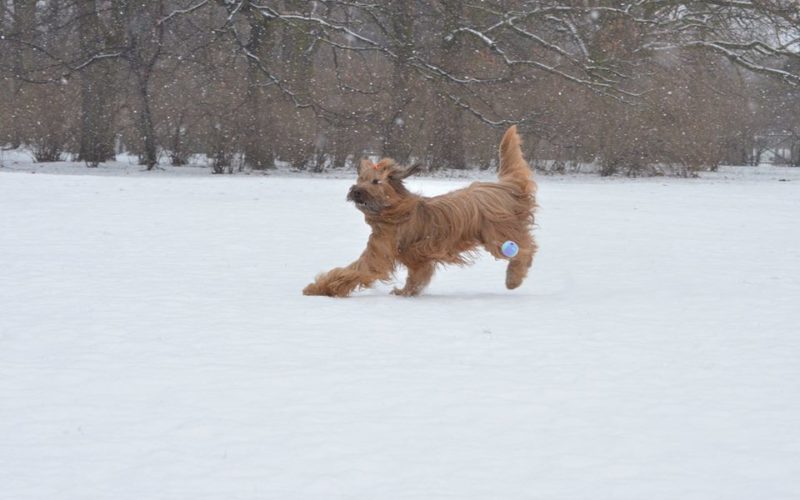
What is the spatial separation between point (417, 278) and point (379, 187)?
80 centimetres

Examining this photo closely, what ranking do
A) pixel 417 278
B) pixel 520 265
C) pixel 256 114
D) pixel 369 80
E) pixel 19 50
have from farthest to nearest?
pixel 369 80, pixel 19 50, pixel 256 114, pixel 520 265, pixel 417 278

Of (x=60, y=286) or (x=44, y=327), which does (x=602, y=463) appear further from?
(x=60, y=286)

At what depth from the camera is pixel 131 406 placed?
4195 mm

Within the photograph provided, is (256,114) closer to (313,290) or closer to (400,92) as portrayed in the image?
(400,92)

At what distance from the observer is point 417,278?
24.2 feet

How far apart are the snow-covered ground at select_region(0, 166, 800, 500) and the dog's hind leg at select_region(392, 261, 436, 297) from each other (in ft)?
0.66

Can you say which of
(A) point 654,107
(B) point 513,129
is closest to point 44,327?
(B) point 513,129

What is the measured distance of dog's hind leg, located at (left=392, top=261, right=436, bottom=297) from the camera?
7363mm

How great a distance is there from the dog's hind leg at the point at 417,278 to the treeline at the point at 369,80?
14.3 meters

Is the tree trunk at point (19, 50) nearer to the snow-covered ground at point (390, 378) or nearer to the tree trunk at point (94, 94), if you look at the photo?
the tree trunk at point (94, 94)

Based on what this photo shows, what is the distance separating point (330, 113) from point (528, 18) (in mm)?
5163

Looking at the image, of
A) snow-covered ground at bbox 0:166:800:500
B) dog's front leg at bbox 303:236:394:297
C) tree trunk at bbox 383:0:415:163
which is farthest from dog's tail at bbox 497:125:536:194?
tree trunk at bbox 383:0:415:163

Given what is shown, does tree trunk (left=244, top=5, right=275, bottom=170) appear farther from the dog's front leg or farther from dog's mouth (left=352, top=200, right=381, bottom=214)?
dog's mouth (left=352, top=200, right=381, bottom=214)

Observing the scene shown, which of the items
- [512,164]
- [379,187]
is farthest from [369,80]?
[379,187]
